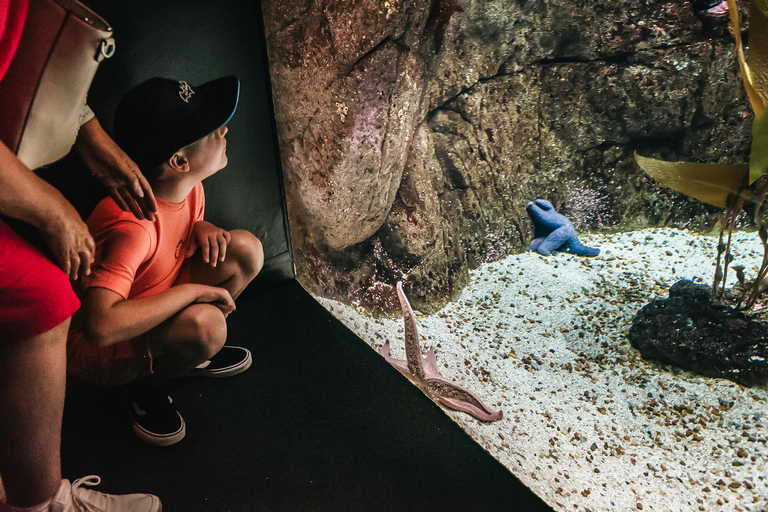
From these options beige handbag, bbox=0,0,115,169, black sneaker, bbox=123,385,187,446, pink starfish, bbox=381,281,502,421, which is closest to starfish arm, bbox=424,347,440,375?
pink starfish, bbox=381,281,502,421

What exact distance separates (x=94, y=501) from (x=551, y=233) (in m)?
1.54

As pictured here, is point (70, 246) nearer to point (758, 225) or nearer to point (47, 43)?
point (47, 43)

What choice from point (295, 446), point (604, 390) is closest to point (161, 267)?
point (295, 446)

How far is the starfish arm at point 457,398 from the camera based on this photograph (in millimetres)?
1525

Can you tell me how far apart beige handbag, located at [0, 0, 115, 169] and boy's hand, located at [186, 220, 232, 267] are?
1.61ft

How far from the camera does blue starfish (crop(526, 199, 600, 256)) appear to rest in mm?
1083

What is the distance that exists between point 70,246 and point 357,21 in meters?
1.17

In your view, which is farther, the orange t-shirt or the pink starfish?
the pink starfish

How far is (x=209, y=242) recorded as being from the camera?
1521 millimetres

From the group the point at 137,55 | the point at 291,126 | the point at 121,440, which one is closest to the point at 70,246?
the point at 137,55

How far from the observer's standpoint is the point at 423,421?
173 centimetres

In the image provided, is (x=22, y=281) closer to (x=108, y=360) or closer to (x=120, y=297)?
(x=120, y=297)

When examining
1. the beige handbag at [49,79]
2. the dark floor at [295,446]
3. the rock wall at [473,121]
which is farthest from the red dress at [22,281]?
the rock wall at [473,121]

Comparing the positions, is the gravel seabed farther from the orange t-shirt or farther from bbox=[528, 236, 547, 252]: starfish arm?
the orange t-shirt
